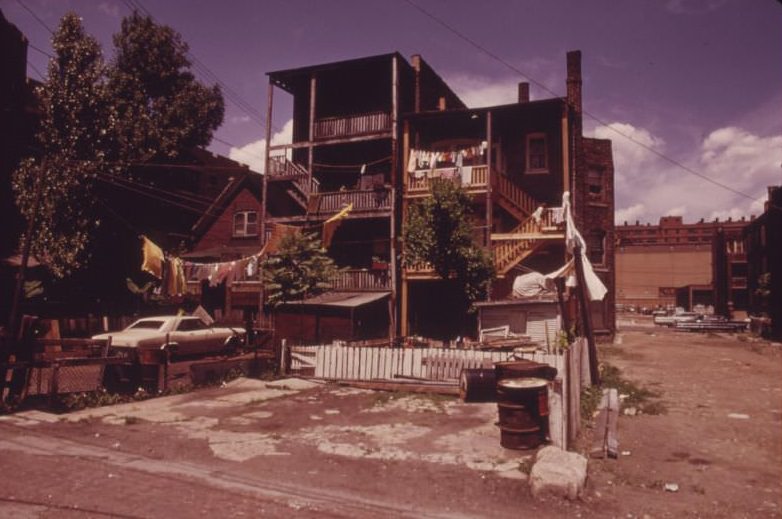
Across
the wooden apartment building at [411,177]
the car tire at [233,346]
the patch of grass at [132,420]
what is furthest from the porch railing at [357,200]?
the patch of grass at [132,420]

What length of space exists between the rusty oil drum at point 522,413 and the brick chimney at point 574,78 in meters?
21.8

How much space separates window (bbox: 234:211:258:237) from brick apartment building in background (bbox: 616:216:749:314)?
3529 centimetres

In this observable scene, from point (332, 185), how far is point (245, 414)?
18689mm

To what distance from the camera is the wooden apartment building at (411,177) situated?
75.0 ft

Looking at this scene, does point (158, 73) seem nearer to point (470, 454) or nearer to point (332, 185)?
point (332, 185)

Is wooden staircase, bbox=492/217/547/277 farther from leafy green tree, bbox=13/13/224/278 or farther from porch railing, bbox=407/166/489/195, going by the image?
leafy green tree, bbox=13/13/224/278

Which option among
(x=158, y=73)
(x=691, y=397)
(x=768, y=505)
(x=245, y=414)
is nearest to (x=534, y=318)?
(x=691, y=397)

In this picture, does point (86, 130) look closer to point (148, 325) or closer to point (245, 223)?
point (245, 223)

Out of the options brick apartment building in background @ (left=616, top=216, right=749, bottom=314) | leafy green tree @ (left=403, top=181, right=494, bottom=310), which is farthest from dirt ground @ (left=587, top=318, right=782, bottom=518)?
brick apartment building in background @ (left=616, top=216, right=749, bottom=314)

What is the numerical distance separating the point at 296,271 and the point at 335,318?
3479mm

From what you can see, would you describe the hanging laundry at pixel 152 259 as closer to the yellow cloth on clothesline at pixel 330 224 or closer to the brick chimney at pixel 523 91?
the yellow cloth on clothesline at pixel 330 224

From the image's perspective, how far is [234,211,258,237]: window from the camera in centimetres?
3047

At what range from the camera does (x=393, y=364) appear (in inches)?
573

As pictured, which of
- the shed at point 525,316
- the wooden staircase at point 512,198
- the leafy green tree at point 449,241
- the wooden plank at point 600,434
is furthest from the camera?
the wooden staircase at point 512,198
